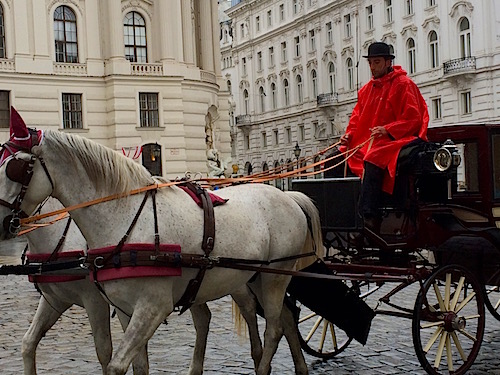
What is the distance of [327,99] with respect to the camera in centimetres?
5878

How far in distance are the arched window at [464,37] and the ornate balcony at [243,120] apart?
98.0 ft

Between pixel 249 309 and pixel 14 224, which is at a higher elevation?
pixel 14 224

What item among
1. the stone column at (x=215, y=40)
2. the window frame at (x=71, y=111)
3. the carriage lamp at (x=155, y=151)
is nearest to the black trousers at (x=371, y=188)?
the carriage lamp at (x=155, y=151)

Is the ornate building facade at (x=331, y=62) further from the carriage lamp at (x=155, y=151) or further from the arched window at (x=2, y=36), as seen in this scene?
the arched window at (x=2, y=36)

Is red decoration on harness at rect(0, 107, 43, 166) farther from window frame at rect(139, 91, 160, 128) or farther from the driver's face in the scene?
window frame at rect(139, 91, 160, 128)

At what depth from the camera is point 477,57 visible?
43.2 meters

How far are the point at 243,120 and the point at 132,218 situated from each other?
67.5 metres

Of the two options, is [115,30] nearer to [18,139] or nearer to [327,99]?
[327,99]

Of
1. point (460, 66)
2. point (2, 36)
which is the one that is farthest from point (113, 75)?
point (460, 66)

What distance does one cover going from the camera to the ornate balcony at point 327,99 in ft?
191

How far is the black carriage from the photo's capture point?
723 cm

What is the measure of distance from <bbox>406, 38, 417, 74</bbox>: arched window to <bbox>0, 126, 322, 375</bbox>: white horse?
4509 cm

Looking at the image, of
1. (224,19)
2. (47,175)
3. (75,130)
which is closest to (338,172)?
(47,175)

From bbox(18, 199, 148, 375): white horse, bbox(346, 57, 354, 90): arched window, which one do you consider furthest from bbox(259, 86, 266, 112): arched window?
bbox(18, 199, 148, 375): white horse
